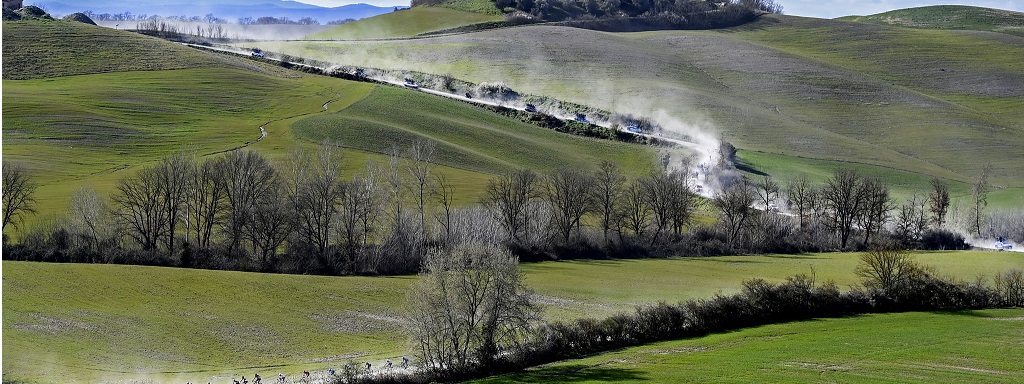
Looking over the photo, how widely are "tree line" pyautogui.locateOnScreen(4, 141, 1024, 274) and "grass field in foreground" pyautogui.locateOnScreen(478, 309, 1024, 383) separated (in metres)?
14.4

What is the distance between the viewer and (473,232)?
7225 centimetres

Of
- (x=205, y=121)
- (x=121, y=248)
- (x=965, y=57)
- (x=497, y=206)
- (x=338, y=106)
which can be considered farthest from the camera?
(x=965, y=57)

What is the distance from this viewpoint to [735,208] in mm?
83938

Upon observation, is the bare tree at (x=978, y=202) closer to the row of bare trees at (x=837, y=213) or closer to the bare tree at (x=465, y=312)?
the row of bare trees at (x=837, y=213)

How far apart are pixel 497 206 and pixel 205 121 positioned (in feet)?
155

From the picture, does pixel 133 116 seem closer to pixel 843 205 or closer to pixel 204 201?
pixel 204 201

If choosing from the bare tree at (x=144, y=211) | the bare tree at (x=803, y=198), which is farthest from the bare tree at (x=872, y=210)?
the bare tree at (x=144, y=211)

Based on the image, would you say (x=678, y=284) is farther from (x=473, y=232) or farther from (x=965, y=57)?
(x=965, y=57)

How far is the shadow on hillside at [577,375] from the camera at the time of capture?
37.0m

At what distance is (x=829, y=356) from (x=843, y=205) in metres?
51.4

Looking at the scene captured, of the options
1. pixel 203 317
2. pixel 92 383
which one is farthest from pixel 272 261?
pixel 92 383

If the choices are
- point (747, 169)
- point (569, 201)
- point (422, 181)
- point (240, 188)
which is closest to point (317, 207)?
point (240, 188)

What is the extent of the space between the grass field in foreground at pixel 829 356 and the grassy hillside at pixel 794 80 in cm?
6790

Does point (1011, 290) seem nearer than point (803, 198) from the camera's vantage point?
Yes
